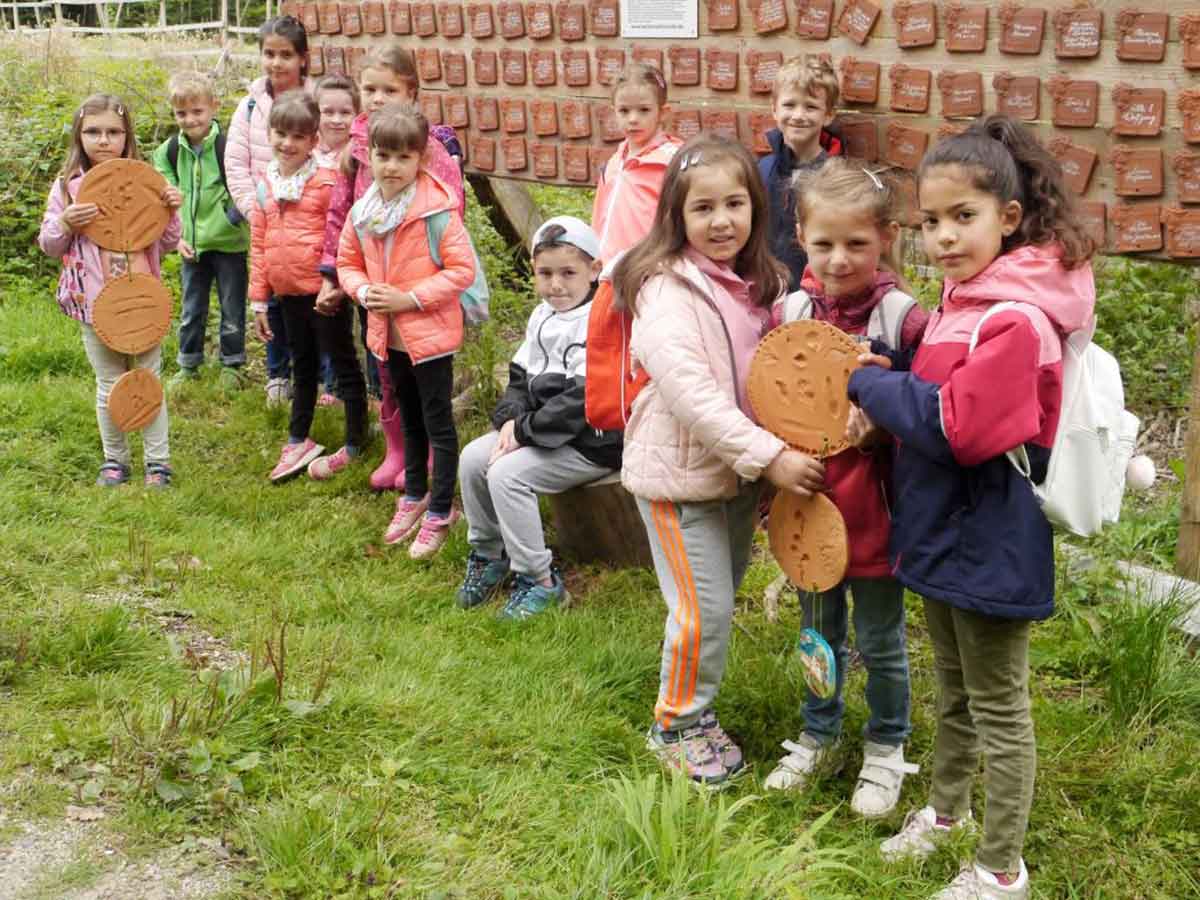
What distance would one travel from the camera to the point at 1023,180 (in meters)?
2.79

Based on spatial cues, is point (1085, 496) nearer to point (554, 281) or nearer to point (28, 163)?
point (554, 281)

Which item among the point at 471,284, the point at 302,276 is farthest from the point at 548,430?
the point at 302,276

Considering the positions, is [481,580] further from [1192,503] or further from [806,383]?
[1192,503]

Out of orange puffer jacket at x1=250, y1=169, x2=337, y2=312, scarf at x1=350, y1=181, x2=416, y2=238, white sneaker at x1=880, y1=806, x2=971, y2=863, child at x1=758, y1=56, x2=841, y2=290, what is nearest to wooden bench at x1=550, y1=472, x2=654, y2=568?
child at x1=758, y1=56, x2=841, y2=290

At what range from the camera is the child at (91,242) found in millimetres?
5453

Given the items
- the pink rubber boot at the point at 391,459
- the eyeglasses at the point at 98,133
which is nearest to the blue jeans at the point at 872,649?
the pink rubber boot at the point at 391,459

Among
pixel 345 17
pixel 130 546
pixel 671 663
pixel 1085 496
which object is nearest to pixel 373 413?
pixel 130 546

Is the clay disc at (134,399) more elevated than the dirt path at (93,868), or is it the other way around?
the clay disc at (134,399)

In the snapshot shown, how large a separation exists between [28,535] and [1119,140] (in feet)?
14.1

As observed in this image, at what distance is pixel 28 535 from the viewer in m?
4.90

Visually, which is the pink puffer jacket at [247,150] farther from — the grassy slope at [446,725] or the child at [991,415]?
the child at [991,415]

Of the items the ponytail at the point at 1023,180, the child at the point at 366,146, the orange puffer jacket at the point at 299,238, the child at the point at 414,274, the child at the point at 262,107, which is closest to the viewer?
the ponytail at the point at 1023,180

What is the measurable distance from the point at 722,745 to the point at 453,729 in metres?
0.77

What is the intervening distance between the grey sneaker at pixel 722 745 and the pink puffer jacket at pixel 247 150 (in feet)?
13.8
